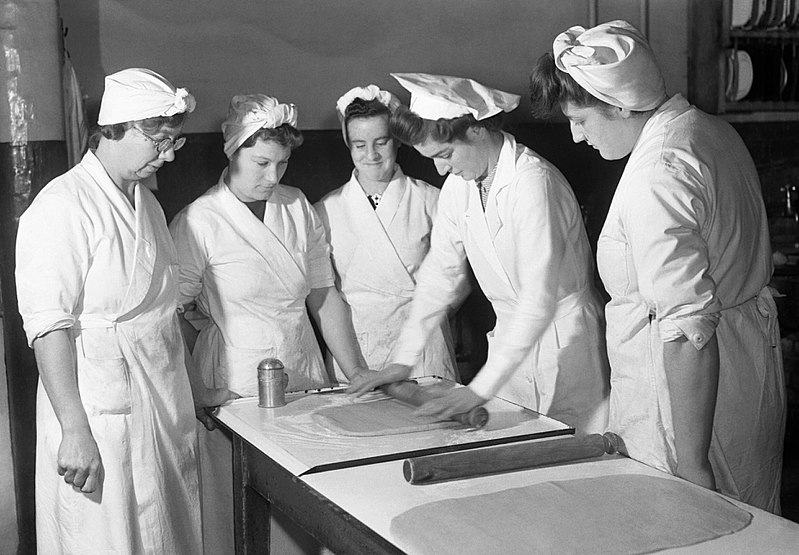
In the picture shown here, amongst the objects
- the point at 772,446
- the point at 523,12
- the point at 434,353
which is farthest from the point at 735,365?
the point at 523,12

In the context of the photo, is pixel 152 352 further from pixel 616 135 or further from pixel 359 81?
pixel 359 81

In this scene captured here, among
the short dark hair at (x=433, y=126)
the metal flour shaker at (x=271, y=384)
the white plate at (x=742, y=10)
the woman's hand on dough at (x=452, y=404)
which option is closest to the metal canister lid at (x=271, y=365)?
the metal flour shaker at (x=271, y=384)

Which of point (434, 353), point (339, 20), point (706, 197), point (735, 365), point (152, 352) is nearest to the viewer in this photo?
point (706, 197)

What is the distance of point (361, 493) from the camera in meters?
1.66

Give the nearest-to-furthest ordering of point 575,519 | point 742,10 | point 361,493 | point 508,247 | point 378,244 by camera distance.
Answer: point 575,519
point 361,493
point 508,247
point 378,244
point 742,10

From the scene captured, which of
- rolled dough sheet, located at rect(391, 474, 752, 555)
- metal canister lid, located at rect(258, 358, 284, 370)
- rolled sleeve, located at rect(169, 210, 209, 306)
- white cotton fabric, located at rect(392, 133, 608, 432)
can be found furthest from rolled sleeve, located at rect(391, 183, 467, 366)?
rolled dough sheet, located at rect(391, 474, 752, 555)

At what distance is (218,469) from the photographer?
8.57ft

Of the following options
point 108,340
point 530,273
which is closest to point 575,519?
point 530,273

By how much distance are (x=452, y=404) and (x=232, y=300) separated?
85 centimetres

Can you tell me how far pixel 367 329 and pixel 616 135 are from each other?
1.26 metres

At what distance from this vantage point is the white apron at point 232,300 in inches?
105

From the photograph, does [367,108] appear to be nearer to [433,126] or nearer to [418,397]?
[433,126]

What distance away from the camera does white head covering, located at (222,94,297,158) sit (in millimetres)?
2686

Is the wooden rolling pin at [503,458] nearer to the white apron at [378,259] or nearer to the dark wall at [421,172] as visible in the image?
the white apron at [378,259]
